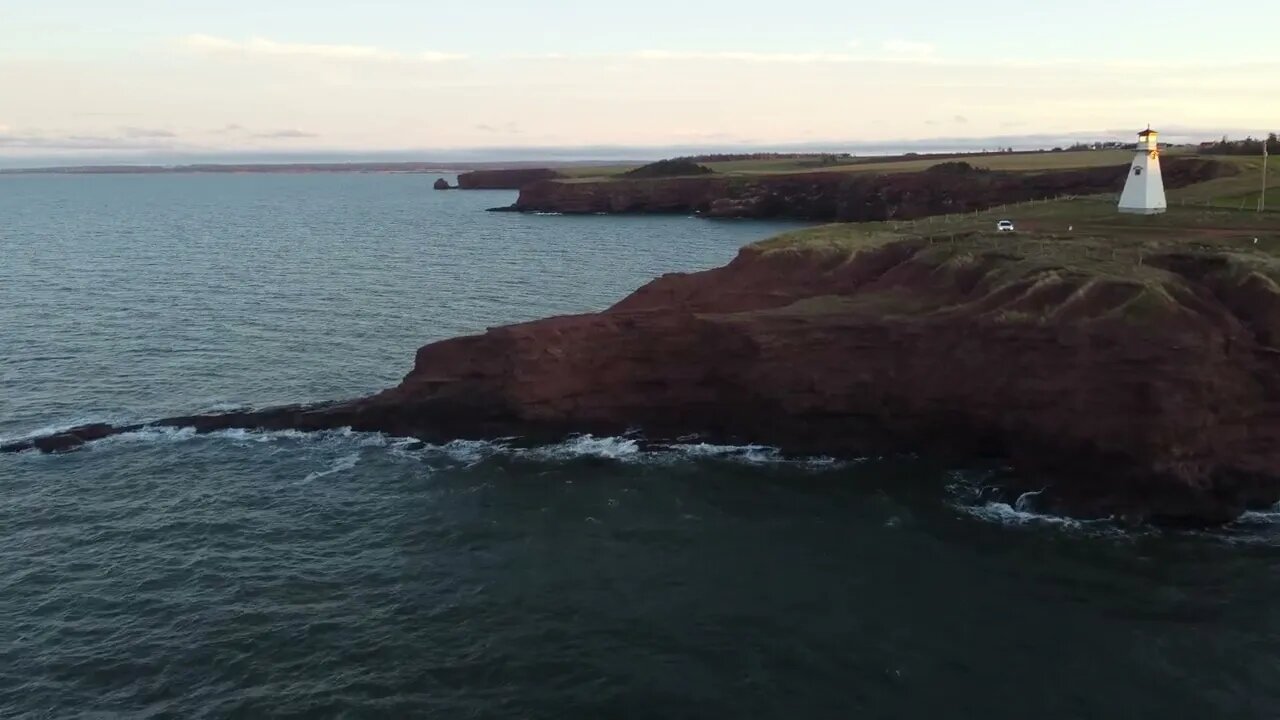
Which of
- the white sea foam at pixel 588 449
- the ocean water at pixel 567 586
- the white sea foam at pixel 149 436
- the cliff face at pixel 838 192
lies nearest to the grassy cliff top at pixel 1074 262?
the ocean water at pixel 567 586

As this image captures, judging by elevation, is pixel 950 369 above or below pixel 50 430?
above

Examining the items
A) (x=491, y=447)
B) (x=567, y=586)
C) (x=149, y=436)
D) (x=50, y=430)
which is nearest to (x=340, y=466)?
(x=491, y=447)

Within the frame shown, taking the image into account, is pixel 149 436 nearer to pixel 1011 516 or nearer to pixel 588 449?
pixel 588 449

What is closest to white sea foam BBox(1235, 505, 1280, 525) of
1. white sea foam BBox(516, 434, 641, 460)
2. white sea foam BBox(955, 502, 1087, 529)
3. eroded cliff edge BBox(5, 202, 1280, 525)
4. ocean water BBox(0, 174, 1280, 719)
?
ocean water BBox(0, 174, 1280, 719)

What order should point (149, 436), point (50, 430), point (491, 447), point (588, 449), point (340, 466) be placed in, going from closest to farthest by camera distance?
point (340, 466) < point (588, 449) < point (491, 447) < point (149, 436) < point (50, 430)

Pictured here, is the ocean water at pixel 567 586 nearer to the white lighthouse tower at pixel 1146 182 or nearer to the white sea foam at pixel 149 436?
the white sea foam at pixel 149 436

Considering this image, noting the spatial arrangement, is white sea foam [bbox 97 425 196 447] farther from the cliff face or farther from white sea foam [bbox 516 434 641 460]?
the cliff face

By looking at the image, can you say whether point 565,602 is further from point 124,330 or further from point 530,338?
point 124,330

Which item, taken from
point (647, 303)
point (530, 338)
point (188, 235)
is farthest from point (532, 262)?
point (188, 235)
